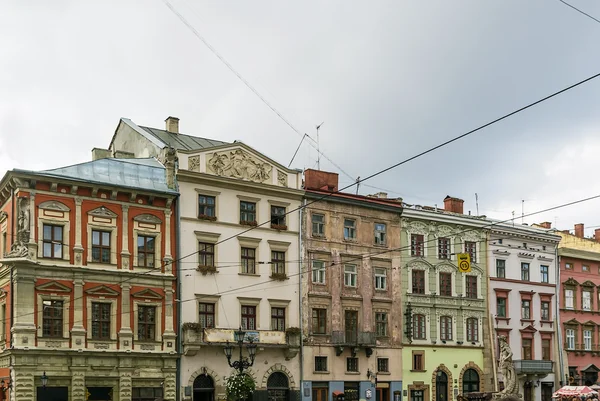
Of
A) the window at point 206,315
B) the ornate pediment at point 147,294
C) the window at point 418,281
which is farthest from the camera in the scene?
the window at point 418,281

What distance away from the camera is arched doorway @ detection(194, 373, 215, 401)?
4212 cm

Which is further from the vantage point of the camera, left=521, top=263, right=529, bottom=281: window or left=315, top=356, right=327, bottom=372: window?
left=521, top=263, right=529, bottom=281: window

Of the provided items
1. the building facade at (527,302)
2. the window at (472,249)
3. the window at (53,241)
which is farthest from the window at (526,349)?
the window at (53,241)

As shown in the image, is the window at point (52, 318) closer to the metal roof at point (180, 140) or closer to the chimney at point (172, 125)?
the metal roof at point (180, 140)

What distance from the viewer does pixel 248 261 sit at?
45.0 metres

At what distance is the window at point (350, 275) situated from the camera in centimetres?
4869

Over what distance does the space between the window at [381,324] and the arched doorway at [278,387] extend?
7.08m

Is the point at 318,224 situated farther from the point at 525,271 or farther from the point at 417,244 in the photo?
the point at 525,271

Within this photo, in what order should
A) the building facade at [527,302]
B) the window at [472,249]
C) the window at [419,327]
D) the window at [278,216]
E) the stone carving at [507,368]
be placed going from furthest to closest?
the building facade at [527,302] < the window at [472,249] < the stone carving at [507,368] < the window at [419,327] < the window at [278,216]

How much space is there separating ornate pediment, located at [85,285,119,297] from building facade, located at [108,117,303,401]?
3.66m

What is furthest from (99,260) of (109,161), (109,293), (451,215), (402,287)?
(451,215)

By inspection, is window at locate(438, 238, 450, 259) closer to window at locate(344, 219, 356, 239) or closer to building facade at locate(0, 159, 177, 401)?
window at locate(344, 219, 356, 239)

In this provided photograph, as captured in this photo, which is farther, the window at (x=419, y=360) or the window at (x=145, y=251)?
the window at (x=419, y=360)

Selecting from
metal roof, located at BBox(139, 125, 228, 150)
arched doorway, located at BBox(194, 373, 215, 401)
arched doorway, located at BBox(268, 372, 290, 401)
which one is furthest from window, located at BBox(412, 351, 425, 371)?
metal roof, located at BBox(139, 125, 228, 150)
